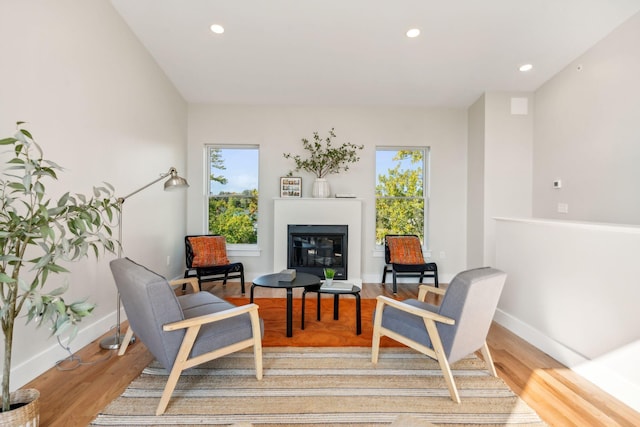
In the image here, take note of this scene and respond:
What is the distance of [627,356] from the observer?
189 centimetres

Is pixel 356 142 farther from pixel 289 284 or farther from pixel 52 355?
pixel 52 355

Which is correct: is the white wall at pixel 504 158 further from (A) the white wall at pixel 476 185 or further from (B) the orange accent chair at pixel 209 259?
(B) the orange accent chair at pixel 209 259

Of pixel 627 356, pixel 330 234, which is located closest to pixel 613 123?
pixel 627 356

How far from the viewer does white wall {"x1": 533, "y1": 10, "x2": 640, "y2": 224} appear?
2854 millimetres

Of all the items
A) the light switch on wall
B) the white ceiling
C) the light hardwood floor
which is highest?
the white ceiling

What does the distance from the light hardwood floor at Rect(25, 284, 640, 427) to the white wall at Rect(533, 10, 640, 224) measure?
1.72 metres

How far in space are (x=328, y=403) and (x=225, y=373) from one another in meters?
0.76

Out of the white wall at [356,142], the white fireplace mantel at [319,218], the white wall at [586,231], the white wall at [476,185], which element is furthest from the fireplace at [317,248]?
the white wall at [586,231]

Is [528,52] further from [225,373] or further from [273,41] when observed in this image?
[225,373]

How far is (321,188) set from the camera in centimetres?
467

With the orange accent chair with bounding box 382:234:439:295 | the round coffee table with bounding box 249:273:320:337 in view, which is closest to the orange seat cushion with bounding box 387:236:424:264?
the orange accent chair with bounding box 382:234:439:295

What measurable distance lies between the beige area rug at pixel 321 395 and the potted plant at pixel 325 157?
2.94 m

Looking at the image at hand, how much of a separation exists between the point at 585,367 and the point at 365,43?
3.48m

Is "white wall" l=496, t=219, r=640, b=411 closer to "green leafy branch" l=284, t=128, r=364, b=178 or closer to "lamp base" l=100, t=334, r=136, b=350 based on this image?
"green leafy branch" l=284, t=128, r=364, b=178
